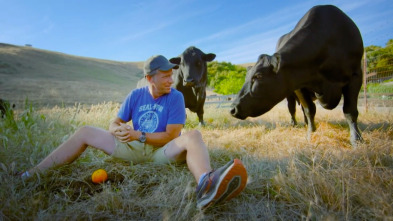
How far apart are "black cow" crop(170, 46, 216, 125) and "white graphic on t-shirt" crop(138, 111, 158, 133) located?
10.6 feet

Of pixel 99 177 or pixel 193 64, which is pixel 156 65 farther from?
pixel 193 64

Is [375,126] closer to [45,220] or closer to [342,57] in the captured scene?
[342,57]

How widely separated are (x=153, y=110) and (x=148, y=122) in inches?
5.9

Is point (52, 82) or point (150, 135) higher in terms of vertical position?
point (52, 82)

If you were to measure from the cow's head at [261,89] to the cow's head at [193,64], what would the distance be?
2.34 m

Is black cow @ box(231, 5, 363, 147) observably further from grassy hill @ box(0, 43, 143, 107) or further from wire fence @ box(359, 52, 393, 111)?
grassy hill @ box(0, 43, 143, 107)

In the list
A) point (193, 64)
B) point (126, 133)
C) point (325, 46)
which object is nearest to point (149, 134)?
point (126, 133)

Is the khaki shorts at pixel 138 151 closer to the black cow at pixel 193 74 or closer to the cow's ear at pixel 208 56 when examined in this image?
the black cow at pixel 193 74

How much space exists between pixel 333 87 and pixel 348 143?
0.90 metres

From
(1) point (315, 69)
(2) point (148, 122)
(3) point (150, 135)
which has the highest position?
(1) point (315, 69)

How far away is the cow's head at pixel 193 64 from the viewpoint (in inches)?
239

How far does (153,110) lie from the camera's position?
2.71 m

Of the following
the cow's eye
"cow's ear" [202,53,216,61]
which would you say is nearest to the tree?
"cow's ear" [202,53,216,61]

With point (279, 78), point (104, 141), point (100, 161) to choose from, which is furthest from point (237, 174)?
point (279, 78)
